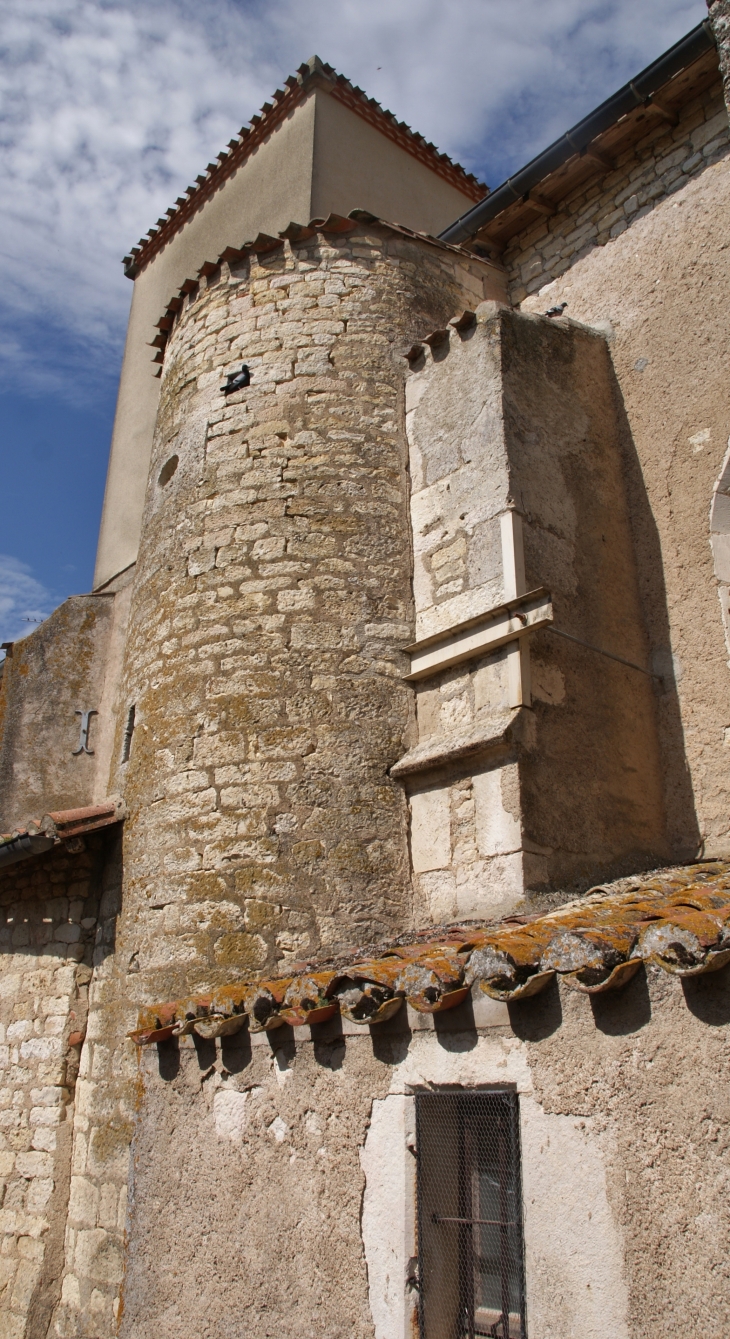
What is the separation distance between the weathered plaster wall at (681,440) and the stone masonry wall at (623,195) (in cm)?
14

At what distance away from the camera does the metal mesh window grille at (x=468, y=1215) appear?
270 cm

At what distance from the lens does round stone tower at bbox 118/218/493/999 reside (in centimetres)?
467

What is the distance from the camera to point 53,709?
22.3ft

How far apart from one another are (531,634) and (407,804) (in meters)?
1.06

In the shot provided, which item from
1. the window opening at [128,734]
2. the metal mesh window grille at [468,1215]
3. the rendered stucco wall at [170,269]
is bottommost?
the metal mesh window grille at [468,1215]

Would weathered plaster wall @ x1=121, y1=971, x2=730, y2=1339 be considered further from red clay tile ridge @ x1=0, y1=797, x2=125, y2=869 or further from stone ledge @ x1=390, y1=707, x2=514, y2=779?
red clay tile ridge @ x1=0, y1=797, x2=125, y2=869

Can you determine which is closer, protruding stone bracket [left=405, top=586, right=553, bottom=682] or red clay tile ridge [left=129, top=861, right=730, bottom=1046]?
red clay tile ridge [left=129, top=861, right=730, bottom=1046]

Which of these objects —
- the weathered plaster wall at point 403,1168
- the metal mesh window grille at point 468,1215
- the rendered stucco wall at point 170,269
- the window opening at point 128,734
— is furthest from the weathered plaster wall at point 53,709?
the metal mesh window grille at point 468,1215

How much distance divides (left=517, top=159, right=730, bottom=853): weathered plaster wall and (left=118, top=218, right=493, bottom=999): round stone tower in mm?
1298

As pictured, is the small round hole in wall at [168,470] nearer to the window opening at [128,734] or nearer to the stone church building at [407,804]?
the stone church building at [407,804]

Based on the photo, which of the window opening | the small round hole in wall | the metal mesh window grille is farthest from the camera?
the small round hole in wall

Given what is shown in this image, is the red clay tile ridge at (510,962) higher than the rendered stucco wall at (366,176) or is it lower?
lower

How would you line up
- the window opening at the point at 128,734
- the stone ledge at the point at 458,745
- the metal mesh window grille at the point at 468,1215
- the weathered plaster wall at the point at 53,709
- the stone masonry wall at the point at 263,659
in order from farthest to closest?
the weathered plaster wall at the point at 53,709, the window opening at the point at 128,734, the stone masonry wall at the point at 263,659, the stone ledge at the point at 458,745, the metal mesh window grille at the point at 468,1215

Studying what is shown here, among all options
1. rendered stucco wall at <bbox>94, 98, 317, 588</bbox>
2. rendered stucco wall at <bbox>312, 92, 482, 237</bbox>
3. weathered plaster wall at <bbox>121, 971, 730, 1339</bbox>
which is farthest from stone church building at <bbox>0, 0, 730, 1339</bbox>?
rendered stucco wall at <bbox>94, 98, 317, 588</bbox>
